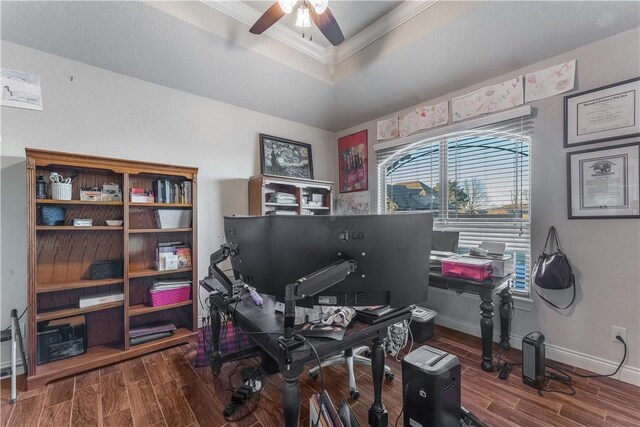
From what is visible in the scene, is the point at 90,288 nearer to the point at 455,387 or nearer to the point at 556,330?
the point at 455,387

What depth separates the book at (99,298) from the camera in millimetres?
2137

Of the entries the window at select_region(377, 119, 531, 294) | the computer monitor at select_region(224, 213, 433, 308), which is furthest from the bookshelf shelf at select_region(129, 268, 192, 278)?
the window at select_region(377, 119, 531, 294)

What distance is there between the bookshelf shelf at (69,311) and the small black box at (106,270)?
0.23m

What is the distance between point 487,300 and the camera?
201cm

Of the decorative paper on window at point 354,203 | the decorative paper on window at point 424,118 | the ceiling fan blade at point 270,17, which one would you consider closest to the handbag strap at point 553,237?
the decorative paper on window at point 424,118

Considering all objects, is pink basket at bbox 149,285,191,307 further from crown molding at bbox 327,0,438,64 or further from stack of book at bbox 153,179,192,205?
crown molding at bbox 327,0,438,64

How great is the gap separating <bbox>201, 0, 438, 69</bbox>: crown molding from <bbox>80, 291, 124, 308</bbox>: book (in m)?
2.53

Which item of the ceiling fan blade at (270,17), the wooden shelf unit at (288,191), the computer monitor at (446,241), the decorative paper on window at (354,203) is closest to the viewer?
the ceiling fan blade at (270,17)

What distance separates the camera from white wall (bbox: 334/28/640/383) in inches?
75.5

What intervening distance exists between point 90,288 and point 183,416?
1494mm

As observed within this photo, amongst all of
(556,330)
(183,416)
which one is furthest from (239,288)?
(556,330)

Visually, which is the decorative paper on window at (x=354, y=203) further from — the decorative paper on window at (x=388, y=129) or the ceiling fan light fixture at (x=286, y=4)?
the ceiling fan light fixture at (x=286, y=4)

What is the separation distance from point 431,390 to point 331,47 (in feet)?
10.6

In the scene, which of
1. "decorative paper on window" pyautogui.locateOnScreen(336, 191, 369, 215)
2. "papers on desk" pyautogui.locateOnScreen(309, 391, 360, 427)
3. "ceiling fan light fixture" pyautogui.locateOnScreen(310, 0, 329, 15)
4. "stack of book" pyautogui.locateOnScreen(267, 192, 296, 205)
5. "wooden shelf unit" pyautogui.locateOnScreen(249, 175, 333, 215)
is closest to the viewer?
"papers on desk" pyautogui.locateOnScreen(309, 391, 360, 427)
